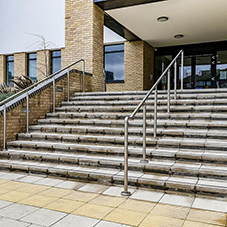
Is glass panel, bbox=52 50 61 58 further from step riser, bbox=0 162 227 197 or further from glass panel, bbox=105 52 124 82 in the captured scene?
step riser, bbox=0 162 227 197

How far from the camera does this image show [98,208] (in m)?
3.08

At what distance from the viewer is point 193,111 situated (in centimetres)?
568

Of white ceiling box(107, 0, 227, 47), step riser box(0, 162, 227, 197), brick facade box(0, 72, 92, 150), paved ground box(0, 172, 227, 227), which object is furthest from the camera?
white ceiling box(107, 0, 227, 47)

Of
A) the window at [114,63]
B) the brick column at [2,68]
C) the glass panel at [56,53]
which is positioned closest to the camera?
the window at [114,63]

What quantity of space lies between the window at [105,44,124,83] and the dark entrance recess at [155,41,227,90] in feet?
7.91

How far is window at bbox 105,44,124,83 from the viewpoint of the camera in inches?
531

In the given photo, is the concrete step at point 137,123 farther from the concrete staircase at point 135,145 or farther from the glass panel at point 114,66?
the glass panel at point 114,66

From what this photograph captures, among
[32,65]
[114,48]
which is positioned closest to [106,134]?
[114,48]

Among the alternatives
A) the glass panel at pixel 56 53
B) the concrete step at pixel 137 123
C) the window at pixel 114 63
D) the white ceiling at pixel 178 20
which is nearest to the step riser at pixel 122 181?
the concrete step at pixel 137 123

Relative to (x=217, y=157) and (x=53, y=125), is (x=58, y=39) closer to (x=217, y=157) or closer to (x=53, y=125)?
(x=53, y=125)

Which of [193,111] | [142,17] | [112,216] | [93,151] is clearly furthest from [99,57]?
[112,216]

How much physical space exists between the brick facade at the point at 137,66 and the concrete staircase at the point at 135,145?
5605mm

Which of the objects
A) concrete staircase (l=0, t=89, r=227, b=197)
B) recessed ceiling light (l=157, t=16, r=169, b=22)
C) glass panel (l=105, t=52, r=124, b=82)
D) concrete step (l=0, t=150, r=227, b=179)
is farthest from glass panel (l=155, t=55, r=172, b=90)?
concrete step (l=0, t=150, r=227, b=179)

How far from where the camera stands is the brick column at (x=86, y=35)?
8609 mm
